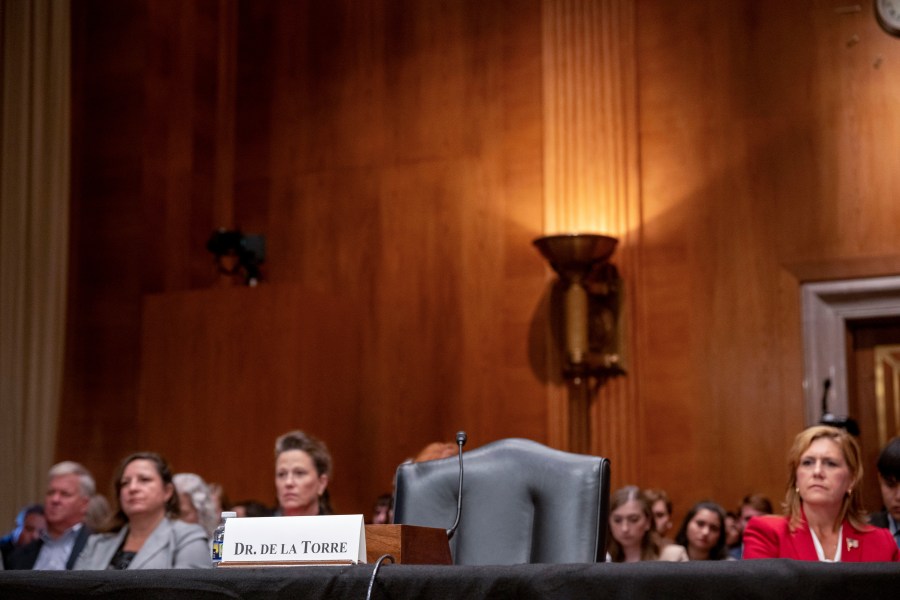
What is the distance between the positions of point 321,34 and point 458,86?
1041 mm

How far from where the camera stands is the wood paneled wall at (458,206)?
707cm

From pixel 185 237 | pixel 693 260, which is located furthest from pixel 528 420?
pixel 185 237

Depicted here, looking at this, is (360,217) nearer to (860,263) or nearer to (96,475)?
(96,475)

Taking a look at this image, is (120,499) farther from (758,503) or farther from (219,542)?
(758,503)

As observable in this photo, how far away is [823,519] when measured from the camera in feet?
12.1

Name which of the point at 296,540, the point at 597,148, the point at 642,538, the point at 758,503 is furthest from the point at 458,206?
the point at 296,540

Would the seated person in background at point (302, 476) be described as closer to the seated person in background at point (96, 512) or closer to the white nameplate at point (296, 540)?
the seated person in background at point (96, 512)

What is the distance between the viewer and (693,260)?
7266 mm

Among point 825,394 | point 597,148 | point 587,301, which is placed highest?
point 597,148

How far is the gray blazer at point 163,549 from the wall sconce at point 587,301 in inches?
124

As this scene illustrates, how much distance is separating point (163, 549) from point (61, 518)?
139 centimetres

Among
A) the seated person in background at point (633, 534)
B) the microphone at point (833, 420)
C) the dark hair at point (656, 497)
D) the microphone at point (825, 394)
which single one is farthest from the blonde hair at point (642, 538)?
the microphone at point (825, 394)

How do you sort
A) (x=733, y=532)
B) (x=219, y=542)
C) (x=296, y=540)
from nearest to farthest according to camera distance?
1. (x=296, y=540)
2. (x=219, y=542)
3. (x=733, y=532)

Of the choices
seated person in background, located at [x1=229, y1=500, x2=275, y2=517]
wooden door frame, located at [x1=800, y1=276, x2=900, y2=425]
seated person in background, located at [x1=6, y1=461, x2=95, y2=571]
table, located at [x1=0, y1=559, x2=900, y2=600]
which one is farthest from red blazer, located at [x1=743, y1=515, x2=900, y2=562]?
wooden door frame, located at [x1=800, y1=276, x2=900, y2=425]
